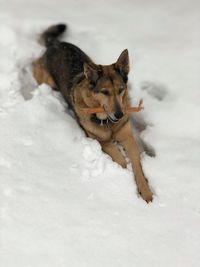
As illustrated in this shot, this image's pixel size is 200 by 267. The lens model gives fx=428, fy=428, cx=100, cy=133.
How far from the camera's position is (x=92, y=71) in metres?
3.95

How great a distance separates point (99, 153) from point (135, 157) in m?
0.36

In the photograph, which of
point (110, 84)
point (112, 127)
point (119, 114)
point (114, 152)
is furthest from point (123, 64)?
point (114, 152)

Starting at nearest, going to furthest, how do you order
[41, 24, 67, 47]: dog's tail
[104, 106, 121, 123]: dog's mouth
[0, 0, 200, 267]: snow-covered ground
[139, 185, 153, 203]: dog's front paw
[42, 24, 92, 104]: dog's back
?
[0, 0, 200, 267]: snow-covered ground, [139, 185, 153, 203]: dog's front paw, [104, 106, 121, 123]: dog's mouth, [42, 24, 92, 104]: dog's back, [41, 24, 67, 47]: dog's tail

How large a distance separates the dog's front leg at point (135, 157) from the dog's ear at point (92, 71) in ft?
2.02

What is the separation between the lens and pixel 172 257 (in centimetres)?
332

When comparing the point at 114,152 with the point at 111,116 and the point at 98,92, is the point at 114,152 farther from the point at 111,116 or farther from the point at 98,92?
the point at 98,92

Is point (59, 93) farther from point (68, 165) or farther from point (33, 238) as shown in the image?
point (33, 238)

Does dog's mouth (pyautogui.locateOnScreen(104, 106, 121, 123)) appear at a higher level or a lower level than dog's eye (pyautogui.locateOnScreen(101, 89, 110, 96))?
lower

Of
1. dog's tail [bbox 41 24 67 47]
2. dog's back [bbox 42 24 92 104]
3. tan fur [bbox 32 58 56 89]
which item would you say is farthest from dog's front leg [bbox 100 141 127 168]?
dog's tail [bbox 41 24 67 47]

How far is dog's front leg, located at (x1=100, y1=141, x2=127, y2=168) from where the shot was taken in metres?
4.17

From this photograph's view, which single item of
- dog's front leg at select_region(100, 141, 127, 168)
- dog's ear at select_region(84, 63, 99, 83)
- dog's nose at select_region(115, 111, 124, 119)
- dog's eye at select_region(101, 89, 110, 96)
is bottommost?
dog's front leg at select_region(100, 141, 127, 168)

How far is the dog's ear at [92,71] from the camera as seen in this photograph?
3.93 meters

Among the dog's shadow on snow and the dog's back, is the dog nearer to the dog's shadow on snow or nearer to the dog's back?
the dog's back

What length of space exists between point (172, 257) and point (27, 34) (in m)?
3.50
